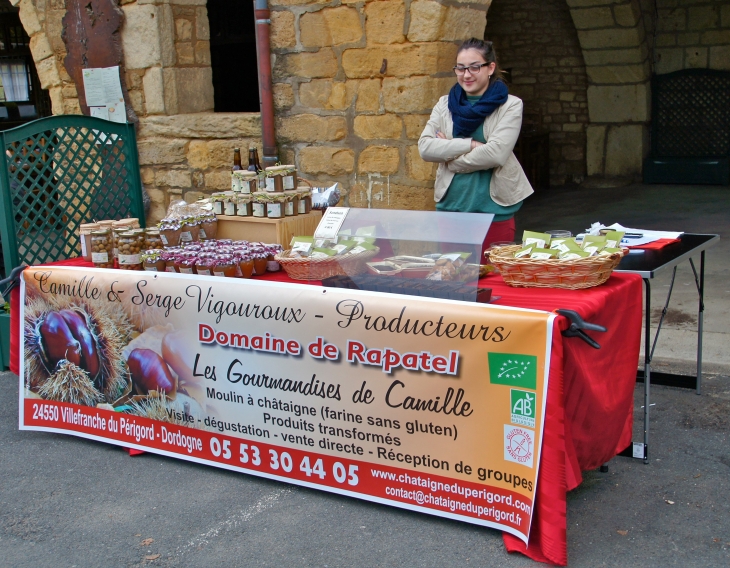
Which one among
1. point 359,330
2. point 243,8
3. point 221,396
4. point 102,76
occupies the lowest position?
point 221,396

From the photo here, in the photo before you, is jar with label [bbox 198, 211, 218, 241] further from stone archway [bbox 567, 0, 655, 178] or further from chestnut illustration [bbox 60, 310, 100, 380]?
stone archway [bbox 567, 0, 655, 178]

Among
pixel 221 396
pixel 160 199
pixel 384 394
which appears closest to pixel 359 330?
pixel 384 394

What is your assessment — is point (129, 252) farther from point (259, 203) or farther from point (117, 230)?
point (259, 203)

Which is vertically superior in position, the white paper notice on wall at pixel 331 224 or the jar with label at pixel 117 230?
the white paper notice on wall at pixel 331 224

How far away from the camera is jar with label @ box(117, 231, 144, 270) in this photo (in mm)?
3832

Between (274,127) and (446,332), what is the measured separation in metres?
3.22

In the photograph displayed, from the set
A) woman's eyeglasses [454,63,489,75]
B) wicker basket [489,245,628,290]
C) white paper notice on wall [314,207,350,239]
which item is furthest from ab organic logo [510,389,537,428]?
woman's eyeglasses [454,63,489,75]

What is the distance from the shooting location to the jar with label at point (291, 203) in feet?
13.5

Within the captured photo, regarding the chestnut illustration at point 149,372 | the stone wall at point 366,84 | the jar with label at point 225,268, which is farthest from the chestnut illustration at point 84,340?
the stone wall at point 366,84

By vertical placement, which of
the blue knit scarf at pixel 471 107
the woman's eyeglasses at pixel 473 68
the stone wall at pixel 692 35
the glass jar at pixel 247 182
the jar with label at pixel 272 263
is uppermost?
the stone wall at pixel 692 35

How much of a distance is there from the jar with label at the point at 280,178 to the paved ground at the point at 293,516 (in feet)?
4.74

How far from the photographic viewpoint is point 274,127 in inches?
222

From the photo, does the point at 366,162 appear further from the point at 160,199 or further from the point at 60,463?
the point at 60,463

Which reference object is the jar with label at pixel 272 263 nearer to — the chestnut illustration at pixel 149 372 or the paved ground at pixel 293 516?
the chestnut illustration at pixel 149 372
